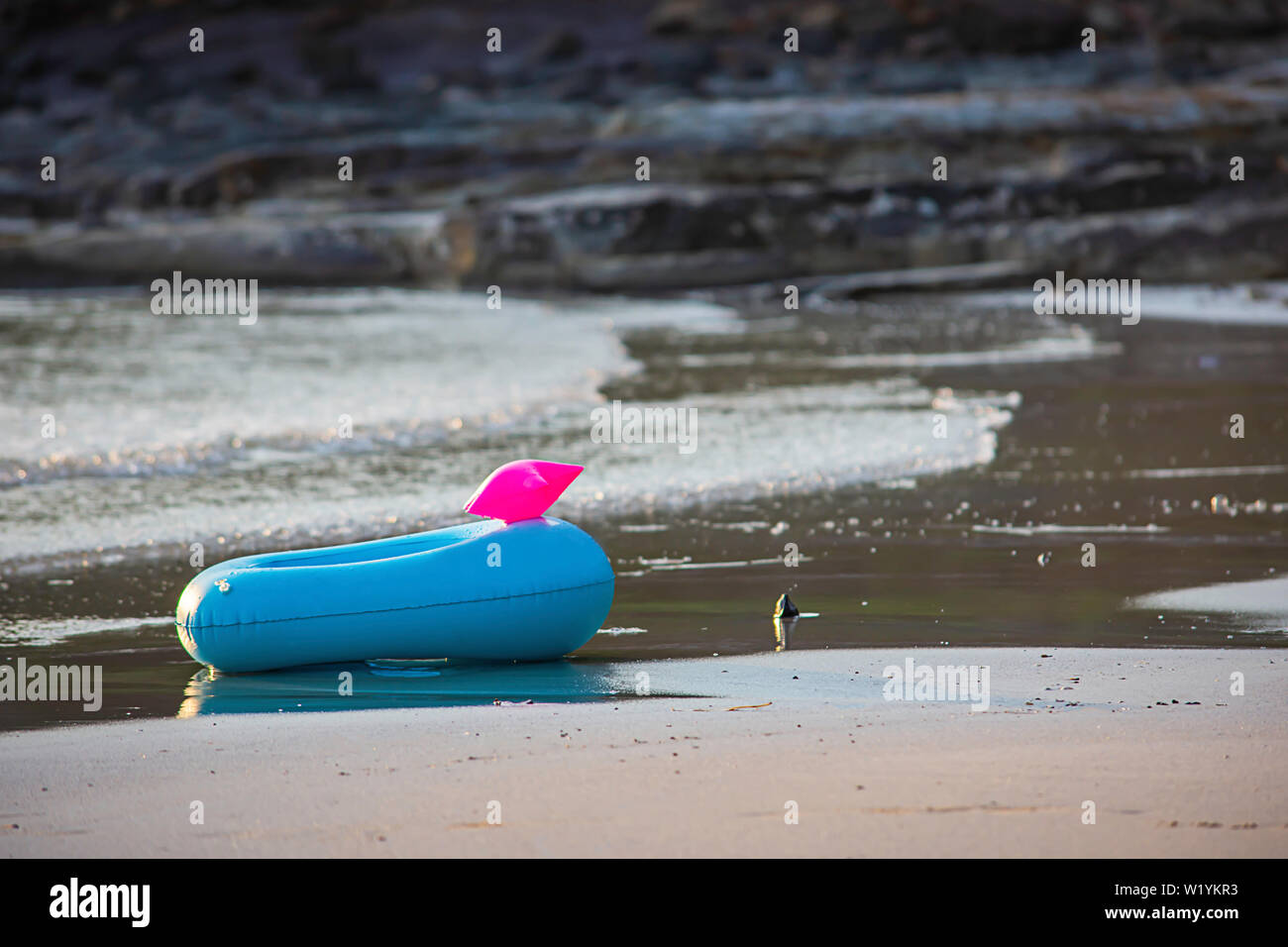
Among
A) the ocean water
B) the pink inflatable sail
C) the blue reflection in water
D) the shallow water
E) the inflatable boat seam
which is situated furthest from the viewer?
the ocean water

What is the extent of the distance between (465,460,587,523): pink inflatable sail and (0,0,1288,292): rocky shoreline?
22490 mm

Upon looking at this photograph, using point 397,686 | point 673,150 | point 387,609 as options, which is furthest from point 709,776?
point 673,150

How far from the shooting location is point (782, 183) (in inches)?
1201

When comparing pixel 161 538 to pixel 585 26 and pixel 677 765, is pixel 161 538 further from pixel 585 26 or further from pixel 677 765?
pixel 585 26

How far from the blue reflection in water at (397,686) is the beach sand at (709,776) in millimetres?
180

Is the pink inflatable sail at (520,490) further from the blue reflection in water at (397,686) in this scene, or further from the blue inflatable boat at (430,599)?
the blue reflection in water at (397,686)

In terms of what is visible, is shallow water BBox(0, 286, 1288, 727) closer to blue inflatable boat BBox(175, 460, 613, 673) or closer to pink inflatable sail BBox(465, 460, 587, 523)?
blue inflatable boat BBox(175, 460, 613, 673)

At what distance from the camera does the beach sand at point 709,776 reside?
3330 mm

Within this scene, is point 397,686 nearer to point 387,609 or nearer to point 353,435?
point 387,609

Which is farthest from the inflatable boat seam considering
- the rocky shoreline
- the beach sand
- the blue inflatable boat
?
the rocky shoreline

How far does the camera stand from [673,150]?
31531 mm

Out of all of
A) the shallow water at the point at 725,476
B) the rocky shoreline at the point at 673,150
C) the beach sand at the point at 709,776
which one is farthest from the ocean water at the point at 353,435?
the rocky shoreline at the point at 673,150

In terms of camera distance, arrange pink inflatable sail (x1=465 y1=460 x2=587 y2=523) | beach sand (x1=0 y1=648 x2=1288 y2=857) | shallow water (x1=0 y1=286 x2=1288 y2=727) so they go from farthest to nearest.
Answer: shallow water (x1=0 y1=286 x2=1288 y2=727), pink inflatable sail (x1=465 y1=460 x2=587 y2=523), beach sand (x1=0 y1=648 x2=1288 y2=857)

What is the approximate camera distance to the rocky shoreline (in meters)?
28.7
